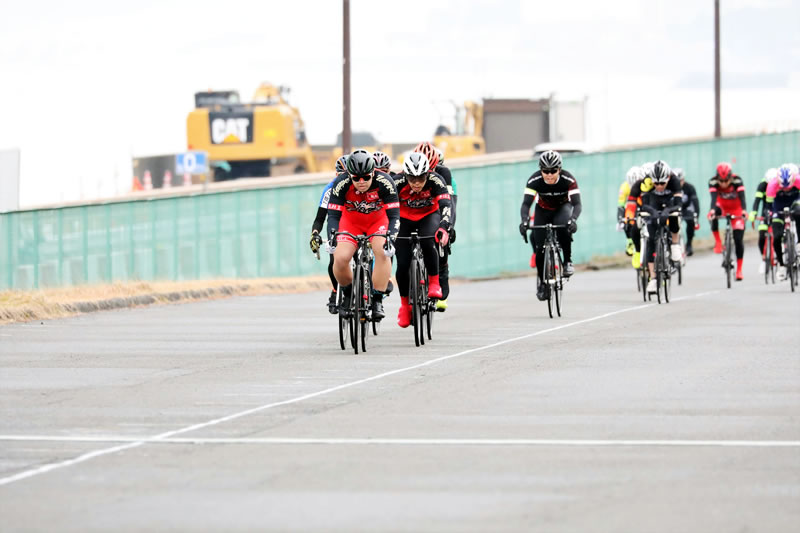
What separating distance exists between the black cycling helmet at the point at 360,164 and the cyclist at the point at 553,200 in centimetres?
557

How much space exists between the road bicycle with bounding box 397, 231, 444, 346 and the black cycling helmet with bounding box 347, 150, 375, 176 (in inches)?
53.2

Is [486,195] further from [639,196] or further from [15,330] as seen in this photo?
[15,330]

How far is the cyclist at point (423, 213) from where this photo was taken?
19.6 metres

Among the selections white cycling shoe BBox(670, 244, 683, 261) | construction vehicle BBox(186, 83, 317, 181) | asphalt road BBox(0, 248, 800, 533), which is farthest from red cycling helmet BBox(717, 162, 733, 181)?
construction vehicle BBox(186, 83, 317, 181)

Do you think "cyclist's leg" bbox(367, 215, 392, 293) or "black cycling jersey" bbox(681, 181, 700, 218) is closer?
"cyclist's leg" bbox(367, 215, 392, 293)

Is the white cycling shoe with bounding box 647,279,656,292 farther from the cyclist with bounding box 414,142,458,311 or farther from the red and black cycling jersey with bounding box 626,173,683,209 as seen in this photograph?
the cyclist with bounding box 414,142,458,311

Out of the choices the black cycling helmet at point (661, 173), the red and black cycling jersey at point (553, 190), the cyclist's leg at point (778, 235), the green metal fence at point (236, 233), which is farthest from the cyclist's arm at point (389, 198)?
the cyclist's leg at point (778, 235)

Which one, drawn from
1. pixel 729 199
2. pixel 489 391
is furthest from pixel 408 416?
pixel 729 199

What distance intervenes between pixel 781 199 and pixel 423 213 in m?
Answer: 11.1

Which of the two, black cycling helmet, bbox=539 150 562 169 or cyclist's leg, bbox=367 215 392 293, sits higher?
black cycling helmet, bbox=539 150 562 169

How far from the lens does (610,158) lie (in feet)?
160

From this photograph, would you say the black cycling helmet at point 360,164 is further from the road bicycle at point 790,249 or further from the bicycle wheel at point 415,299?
the road bicycle at point 790,249

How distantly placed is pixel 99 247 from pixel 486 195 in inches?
522

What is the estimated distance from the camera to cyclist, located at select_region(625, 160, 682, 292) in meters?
26.3
